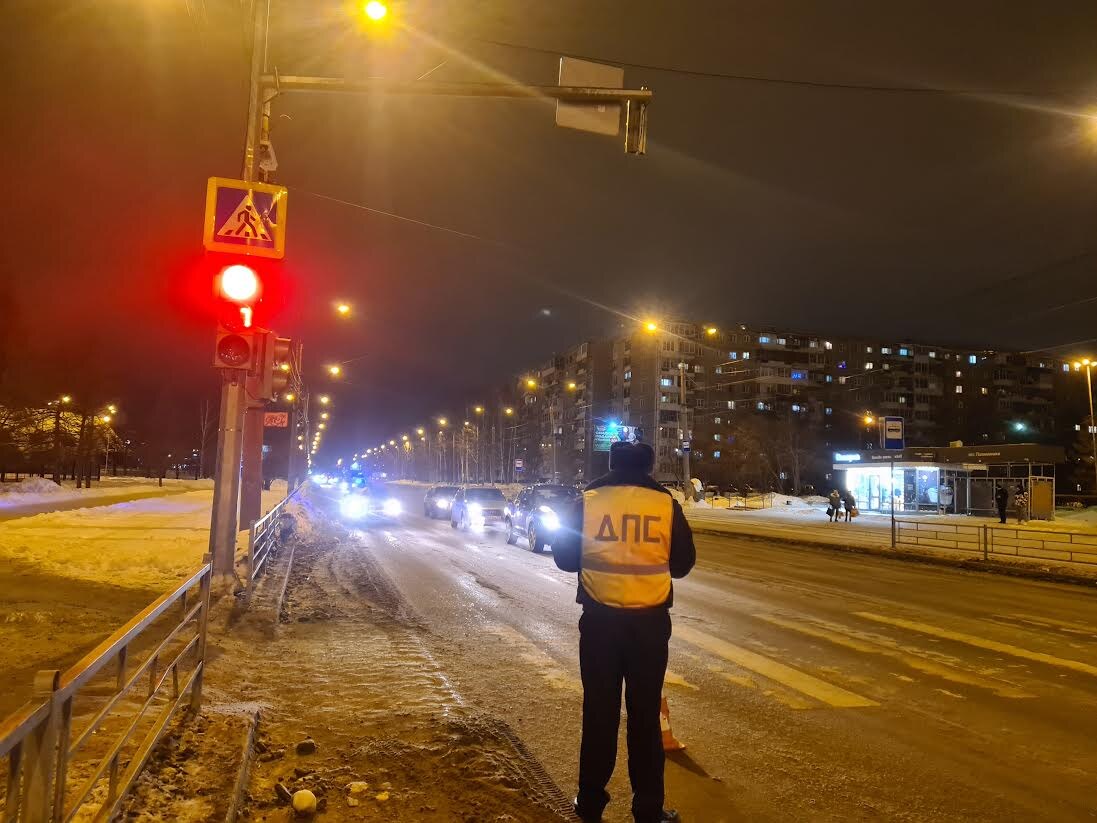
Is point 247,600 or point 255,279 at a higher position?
point 255,279

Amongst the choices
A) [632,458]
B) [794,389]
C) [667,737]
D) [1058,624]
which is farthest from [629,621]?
[794,389]

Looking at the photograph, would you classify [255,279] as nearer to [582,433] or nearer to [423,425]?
[582,433]

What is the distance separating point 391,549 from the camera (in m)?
19.1

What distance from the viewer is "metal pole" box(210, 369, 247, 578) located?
32.2ft

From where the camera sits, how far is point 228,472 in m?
10.1

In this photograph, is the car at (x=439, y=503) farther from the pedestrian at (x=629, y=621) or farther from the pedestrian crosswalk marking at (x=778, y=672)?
the pedestrian at (x=629, y=621)

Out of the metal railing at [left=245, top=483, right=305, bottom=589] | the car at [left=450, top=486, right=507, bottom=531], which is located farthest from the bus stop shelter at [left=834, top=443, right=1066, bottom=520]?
the metal railing at [left=245, top=483, right=305, bottom=589]

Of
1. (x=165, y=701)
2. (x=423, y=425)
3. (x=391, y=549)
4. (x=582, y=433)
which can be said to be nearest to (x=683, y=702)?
(x=165, y=701)

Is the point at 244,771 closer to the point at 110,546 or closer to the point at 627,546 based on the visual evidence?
the point at 627,546

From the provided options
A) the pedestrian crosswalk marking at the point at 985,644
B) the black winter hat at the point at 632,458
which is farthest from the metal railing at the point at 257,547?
the pedestrian crosswalk marking at the point at 985,644

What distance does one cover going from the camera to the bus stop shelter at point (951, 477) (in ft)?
115

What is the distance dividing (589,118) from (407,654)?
5.80m

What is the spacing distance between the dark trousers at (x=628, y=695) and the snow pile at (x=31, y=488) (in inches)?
1580

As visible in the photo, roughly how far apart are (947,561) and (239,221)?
18253mm
